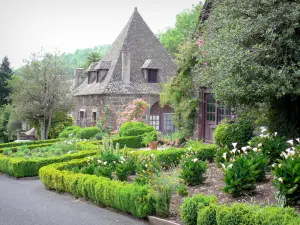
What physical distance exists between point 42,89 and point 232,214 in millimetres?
19987

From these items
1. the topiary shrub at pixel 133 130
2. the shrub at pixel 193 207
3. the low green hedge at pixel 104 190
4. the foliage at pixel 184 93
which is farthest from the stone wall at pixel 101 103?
the shrub at pixel 193 207

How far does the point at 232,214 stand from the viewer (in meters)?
5.41

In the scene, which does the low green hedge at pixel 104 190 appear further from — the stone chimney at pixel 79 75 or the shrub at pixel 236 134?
the stone chimney at pixel 79 75

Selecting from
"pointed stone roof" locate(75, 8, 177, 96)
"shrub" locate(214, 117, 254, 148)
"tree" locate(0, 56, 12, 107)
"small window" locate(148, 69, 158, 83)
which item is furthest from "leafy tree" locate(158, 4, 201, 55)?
"shrub" locate(214, 117, 254, 148)

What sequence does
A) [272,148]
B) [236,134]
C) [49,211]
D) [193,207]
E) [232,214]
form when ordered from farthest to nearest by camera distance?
[236,134], [272,148], [49,211], [193,207], [232,214]

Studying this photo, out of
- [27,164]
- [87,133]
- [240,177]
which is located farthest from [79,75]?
[240,177]

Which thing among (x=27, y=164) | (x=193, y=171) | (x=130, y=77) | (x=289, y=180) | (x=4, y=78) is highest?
(x=4, y=78)

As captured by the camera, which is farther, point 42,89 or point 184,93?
point 42,89

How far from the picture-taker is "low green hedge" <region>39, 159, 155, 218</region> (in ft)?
22.7

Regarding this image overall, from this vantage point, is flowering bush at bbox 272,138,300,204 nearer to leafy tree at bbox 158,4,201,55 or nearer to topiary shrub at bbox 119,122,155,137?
topiary shrub at bbox 119,122,155,137

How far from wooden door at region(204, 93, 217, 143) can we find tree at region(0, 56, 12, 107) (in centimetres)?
2433

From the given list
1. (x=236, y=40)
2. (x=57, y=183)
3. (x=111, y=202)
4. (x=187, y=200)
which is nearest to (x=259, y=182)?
(x=187, y=200)

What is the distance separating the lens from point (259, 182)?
790cm

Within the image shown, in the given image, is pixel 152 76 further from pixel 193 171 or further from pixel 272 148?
pixel 193 171
